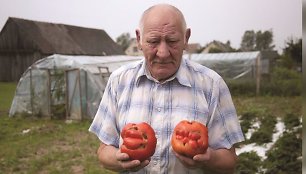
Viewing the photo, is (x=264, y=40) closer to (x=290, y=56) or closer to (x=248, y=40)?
(x=248, y=40)

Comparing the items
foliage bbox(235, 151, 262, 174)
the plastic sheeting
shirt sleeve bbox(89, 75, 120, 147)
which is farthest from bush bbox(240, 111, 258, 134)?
shirt sleeve bbox(89, 75, 120, 147)

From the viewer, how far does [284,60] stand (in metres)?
20.2

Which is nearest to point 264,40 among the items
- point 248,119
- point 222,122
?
point 248,119

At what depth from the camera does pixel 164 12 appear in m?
1.76

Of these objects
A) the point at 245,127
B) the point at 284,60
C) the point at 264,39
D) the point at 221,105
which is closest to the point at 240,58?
the point at 284,60

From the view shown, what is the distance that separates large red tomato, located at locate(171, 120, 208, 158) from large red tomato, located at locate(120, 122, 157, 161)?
0.35 feet

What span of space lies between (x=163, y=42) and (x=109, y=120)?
51 cm

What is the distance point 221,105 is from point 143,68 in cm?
45

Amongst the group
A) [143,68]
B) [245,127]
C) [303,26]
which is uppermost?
[303,26]

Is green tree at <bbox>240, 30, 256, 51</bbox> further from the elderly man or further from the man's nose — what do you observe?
the man's nose

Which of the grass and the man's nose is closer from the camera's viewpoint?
the man's nose

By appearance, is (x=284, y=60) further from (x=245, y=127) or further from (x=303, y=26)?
(x=303, y=26)

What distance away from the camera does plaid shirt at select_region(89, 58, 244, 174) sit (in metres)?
1.79

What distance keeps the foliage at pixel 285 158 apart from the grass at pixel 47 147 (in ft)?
8.56
